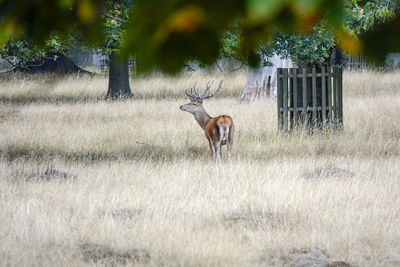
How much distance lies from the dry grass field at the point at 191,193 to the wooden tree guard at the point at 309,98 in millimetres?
443

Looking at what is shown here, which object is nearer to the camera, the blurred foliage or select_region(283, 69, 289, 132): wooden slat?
the blurred foliage

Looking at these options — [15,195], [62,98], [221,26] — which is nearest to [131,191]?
[15,195]

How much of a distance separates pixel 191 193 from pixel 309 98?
610cm

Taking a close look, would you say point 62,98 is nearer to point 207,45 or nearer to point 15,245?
point 15,245

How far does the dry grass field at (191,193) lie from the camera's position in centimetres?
607

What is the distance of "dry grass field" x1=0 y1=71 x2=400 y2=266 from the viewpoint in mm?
6074

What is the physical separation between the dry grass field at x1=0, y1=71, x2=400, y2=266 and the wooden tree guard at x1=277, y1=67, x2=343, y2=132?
0.44 metres

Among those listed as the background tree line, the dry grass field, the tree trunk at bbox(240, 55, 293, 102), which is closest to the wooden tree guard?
the dry grass field

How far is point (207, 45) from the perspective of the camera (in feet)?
7.50

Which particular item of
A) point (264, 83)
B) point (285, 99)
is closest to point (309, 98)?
point (285, 99)

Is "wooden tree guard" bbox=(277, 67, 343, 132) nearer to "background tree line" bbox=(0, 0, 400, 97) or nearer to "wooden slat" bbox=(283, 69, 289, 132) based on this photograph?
"wooden slat" bbox=(283, 69, 289, 132)

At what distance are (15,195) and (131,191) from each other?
122 centimetres

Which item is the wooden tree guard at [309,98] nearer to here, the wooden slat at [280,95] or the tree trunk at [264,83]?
the wooden slat at [280,95]

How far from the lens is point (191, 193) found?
8.45m
